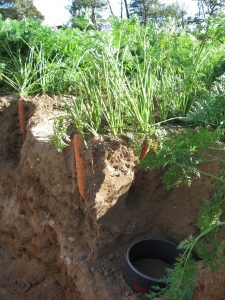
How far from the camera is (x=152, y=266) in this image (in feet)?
6.35

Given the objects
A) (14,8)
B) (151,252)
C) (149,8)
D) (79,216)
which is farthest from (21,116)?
(14,8)

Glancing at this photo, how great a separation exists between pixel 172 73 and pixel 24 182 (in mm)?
1318

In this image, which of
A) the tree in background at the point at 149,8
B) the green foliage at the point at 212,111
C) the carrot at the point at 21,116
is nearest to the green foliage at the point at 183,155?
the green foliage at the point at 212,111

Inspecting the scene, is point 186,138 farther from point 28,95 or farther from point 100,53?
point 28,95

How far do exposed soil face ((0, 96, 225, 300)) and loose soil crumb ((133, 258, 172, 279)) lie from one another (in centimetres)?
11

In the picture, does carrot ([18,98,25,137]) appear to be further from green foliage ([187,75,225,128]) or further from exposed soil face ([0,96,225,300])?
green foliage ([187,75,225,128])

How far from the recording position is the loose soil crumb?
6.24 feet

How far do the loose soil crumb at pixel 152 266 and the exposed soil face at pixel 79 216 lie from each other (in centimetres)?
11

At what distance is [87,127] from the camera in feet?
6.64

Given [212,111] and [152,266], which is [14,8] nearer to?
[212,111]

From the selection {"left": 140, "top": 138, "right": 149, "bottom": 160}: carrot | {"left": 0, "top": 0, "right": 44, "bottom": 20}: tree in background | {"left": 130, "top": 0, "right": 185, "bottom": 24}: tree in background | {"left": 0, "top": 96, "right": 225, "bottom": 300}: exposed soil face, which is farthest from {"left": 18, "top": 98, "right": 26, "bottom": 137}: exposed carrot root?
{"left": 0, "top": 0, "right": 44, "bottom": 20}: tree in background

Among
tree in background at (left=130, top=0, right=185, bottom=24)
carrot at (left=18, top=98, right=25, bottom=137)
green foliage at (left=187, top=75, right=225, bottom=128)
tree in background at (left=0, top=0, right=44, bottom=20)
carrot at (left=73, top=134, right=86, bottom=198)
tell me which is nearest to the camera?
green foliage at (left=187, top=75, right=225, bottom=128)

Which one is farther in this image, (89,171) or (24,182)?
(24,182)

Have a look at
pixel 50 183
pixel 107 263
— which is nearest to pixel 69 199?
pixel 50 183
